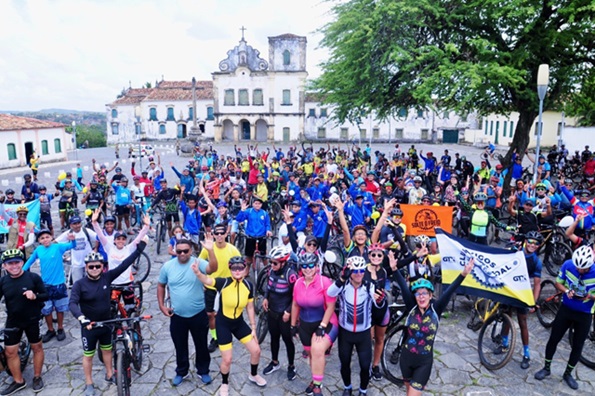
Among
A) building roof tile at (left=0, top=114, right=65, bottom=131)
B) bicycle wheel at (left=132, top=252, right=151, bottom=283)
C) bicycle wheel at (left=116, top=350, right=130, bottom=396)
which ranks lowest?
bicycle wheel at (left=132, top=252, right=151, bottom=283)

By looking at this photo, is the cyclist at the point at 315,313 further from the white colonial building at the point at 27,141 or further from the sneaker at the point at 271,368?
the white colonial building at the point at 27,141

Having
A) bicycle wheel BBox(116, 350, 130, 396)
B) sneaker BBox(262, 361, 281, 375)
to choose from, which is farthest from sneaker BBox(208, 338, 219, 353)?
bicycle wheel BBox(116, 350, 130, 396)

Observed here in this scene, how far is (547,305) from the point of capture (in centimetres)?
783

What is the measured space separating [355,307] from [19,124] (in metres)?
38.3

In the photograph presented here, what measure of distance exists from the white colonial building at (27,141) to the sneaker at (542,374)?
36.9m

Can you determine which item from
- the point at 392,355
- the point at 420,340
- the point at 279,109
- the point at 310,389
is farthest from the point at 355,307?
the point at 279,109

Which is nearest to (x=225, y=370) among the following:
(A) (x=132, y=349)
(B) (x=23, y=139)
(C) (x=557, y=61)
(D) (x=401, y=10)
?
(A) (x=132, y=349)

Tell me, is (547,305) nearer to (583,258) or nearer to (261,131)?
(583,258)

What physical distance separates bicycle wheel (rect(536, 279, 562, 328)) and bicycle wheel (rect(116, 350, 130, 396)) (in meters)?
6.83

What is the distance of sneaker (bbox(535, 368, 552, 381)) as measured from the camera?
20.4 ft

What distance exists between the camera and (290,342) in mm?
6191

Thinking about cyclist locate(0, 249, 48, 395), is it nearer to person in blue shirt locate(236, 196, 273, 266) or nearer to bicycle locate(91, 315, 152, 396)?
bicycle locate(91, 315, 152, 396)

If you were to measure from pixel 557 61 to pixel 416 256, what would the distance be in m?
14.3

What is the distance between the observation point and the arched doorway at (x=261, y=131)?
193ft
